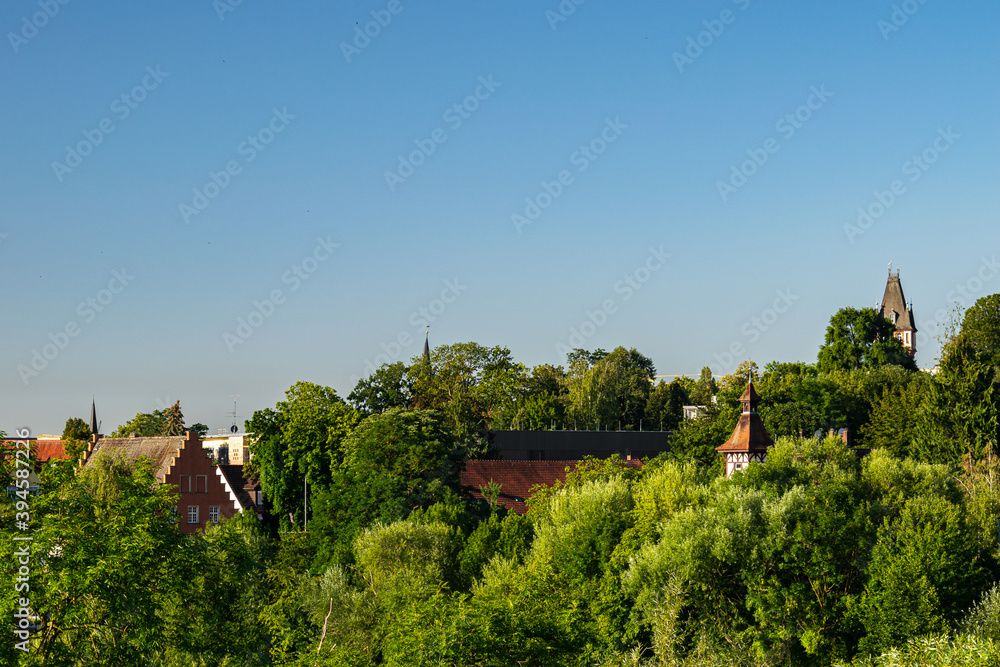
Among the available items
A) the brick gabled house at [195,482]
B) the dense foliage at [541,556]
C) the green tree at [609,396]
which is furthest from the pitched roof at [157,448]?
the green tree at [609,396]

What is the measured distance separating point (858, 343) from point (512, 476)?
51.4 m

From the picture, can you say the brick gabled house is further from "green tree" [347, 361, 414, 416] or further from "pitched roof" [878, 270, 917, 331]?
"pitched roof" [878, 270, 917, 331]

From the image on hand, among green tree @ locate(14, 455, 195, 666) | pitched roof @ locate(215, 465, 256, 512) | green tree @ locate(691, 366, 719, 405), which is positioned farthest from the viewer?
green tree @ locate(691, 366, 719, 405)

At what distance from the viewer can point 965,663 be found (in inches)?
993

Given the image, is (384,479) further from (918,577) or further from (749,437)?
(918,577)

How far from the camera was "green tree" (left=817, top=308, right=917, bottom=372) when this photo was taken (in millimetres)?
107812

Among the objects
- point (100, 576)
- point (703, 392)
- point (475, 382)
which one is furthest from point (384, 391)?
point (100, 576)

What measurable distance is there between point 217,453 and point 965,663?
5362 inches

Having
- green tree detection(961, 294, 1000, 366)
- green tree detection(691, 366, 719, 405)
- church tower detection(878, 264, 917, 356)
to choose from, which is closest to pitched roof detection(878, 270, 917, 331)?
church tower detection(878, 264, 917, 356)

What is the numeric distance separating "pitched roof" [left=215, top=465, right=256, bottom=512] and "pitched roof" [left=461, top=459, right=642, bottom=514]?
15410 mm

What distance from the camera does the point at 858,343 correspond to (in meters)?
108

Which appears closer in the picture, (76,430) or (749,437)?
(749,437)

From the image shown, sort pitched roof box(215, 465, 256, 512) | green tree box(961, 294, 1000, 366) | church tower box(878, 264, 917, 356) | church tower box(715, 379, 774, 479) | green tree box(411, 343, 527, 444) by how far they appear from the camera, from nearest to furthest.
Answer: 1. church tower box(715, 379, 774, 479)
2. pitched roof box(215, 465, 256, 512)
3. green tree box(961, 294, 1000, 366)
4. green tree box(411, 343, 527, 444)
5. church tower box(878, 264, 917, 356)

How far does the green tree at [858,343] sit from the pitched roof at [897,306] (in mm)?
45762
